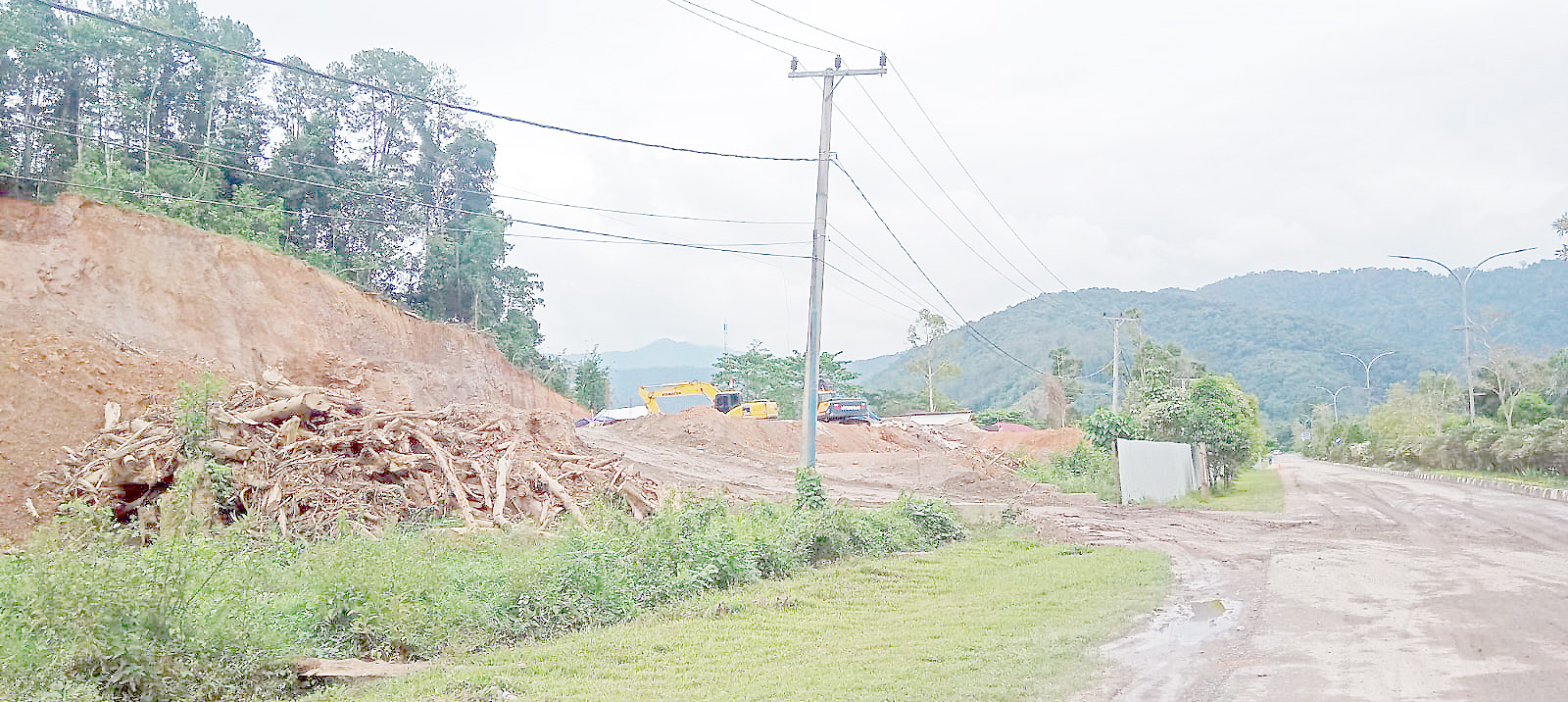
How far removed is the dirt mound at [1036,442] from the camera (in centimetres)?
4519

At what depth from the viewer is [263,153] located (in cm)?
4144

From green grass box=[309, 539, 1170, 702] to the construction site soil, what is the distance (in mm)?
8463

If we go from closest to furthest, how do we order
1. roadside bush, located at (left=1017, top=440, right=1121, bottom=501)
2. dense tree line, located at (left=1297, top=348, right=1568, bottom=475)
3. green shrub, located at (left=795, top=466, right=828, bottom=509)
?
green shrub, located at (left=795, top=466, right=828, bottom=509) < roadside bush, located at (left=1017, top=440, right=1121, bottom=501) < dense tree line, located at (left=1297, top=348, right=1568, bottom=475)

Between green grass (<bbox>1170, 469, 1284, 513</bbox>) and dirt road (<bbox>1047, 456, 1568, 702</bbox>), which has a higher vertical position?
green grass (<bbox>1170, 469, 1284, 513</bbox>)

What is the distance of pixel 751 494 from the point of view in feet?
85.9

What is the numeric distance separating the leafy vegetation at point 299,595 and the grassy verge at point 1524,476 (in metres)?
29.7

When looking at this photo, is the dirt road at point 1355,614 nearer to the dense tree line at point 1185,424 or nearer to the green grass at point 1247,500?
the green grass at point 1247,500

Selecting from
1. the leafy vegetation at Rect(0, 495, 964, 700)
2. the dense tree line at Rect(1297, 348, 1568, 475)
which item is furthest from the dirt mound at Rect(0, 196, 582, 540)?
the dense tree line at Rect(1297, 348, 1568, 475)

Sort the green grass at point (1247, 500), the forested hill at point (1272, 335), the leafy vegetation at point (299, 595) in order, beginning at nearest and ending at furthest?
the leafy vegetation at point (299, 595), the green grass at point (1247, 500), the forested hill at point (1272, 335)

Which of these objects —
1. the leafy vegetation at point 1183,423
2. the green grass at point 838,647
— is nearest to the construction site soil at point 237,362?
the leafy vegetation at point 1183,423

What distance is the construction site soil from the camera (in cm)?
1833

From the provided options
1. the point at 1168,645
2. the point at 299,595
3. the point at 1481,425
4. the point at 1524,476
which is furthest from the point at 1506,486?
the point at 299,595

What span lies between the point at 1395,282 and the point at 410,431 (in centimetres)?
17434

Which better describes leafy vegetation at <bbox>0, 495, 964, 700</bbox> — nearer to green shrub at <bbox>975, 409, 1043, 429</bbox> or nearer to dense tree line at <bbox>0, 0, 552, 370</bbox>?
dense tree line at <bbox>0, 0, 552, 370</bbox>
